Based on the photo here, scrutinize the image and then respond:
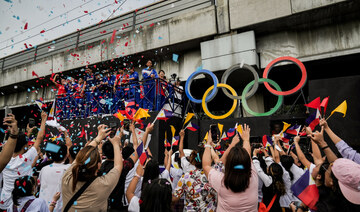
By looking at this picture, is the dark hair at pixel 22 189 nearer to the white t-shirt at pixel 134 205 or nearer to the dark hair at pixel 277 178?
the white t-shirt at pixel 134 205

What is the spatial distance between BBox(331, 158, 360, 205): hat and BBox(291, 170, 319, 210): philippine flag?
14.9 inches

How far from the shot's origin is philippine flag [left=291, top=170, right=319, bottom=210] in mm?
2209

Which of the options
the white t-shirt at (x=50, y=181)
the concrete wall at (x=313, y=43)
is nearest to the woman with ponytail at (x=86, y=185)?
the white t-shirt at (x=50, y=181)

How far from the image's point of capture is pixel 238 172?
219 cm

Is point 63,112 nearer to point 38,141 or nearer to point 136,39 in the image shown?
point 136,39

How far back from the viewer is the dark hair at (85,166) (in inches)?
80.4

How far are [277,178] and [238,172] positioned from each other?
1885 mm

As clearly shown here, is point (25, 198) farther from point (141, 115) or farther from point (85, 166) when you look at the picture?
point (141, 115)

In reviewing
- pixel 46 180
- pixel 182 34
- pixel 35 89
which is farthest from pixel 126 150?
pixel 35 89

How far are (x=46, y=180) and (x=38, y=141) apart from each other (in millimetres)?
573

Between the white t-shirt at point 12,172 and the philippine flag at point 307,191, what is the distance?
137 inches

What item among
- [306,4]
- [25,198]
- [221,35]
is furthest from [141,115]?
[306,4]

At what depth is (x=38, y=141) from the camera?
305 cm

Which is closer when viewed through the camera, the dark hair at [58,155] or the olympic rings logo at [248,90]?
the dark hair at [58,155]
